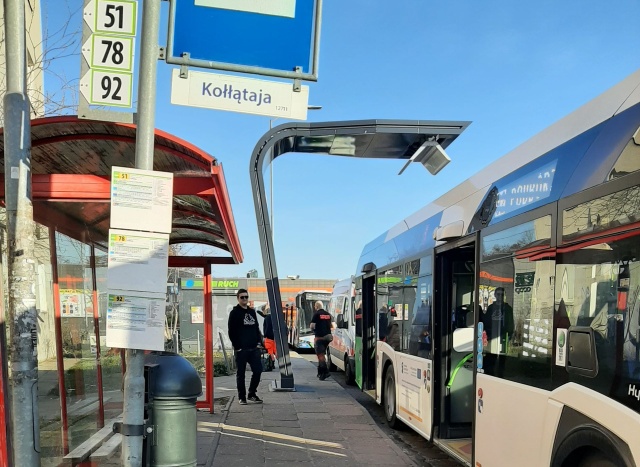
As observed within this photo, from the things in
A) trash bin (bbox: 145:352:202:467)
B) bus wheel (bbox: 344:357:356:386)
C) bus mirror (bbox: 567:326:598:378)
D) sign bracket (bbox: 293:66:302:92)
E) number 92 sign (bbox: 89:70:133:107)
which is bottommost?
bus wheel (bbox: 344:357:356:386)

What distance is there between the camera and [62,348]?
5.38 metres

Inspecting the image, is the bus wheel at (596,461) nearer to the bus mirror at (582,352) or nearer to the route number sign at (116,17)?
the bus mirror at (582,352)

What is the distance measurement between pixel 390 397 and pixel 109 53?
6.82 meters

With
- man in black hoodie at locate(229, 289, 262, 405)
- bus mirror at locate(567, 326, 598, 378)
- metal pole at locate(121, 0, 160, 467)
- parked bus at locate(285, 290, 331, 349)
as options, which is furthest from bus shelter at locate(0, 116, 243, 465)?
parked bus at locate(285, 290, 331, 349)

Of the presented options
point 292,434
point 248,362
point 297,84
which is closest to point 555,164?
point 297,84

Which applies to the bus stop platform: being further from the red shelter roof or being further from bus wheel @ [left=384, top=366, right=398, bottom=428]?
the red shelter roof

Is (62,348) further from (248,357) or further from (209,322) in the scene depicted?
(248,357)

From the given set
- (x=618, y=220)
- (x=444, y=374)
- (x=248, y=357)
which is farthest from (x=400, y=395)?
(x=618, y=220)

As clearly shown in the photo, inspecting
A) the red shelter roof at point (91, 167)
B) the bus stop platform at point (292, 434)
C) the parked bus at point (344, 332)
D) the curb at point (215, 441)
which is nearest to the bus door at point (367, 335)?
the bus stop platform at point (292, 434)

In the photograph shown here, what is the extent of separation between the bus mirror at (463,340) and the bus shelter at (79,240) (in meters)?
2.93

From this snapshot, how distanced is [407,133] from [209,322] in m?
5.18

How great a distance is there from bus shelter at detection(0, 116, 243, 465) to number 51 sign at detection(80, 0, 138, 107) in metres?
0.54

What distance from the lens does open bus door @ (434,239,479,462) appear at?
6430 mm

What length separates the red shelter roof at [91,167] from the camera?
4375 millimetres
